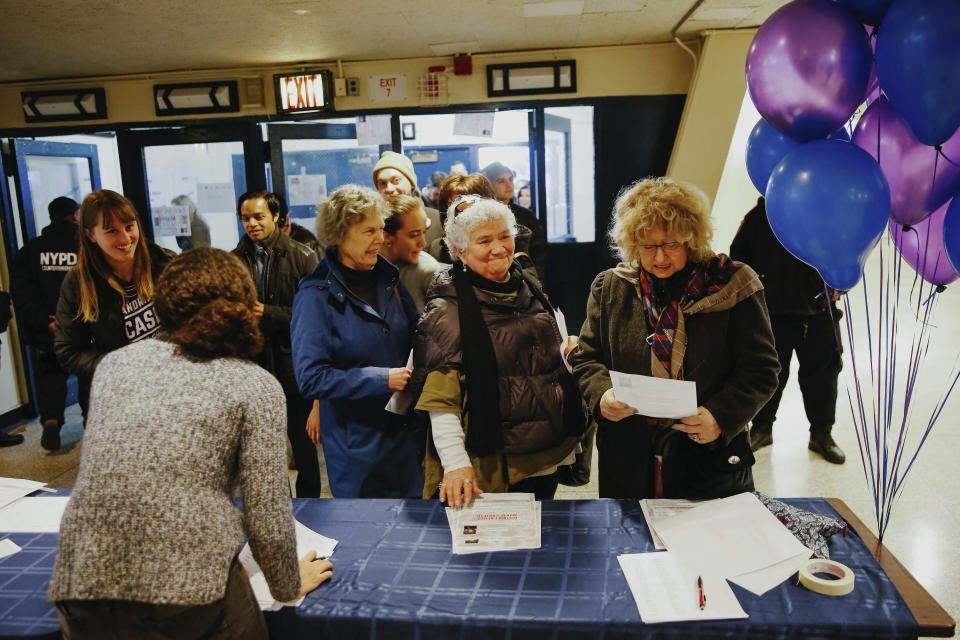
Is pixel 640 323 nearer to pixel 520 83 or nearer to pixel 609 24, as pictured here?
pixel 609 24

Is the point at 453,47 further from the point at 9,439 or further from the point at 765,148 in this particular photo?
the point at 9,439

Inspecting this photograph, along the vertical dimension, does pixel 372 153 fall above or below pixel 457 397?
above

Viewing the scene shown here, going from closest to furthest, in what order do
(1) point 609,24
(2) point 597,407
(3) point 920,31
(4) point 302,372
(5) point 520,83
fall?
(3) point 920,31 < (2) point 597,407 < (4) point 302,372 < (1) point 609,24 < (5) point 520,83

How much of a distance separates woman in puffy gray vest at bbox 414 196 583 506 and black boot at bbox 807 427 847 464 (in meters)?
2.34

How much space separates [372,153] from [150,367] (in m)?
4.29

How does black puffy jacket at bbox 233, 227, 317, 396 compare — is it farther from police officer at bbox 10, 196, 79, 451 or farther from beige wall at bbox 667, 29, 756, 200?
beige wall at bbox 667, 29, 756, 200

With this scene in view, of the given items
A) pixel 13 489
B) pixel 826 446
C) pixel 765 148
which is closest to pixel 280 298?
pixel 13 489

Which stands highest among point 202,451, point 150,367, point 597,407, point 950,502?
point 150,367

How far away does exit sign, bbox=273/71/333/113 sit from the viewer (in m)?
4.52

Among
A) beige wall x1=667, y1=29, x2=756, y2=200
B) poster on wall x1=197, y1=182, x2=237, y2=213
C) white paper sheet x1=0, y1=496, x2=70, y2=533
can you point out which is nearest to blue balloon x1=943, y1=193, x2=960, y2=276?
white paper sheet x1=0, y1=496, x2=70, y2=533

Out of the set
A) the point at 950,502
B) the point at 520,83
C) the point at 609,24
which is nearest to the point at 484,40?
the point at 520,83

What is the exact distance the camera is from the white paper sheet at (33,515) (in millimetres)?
1603

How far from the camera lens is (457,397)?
1.65 metres

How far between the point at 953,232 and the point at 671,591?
96cm
